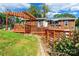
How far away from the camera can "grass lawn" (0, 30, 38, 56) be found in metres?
5.29

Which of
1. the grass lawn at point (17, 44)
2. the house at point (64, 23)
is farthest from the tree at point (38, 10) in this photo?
the grass lawn at point (17, 44)

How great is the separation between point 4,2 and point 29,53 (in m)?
0.68

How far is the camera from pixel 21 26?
5.34 m

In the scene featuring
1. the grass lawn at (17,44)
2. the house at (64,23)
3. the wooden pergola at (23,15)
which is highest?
the wooden pergola at (23,15)

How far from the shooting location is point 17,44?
5320 millimetres

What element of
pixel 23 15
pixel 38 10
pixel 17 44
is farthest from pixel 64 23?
pixel 17 44

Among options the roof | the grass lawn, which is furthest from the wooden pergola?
the grass lawn

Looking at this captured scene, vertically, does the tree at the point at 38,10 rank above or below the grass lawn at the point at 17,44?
above

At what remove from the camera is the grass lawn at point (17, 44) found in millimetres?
5289

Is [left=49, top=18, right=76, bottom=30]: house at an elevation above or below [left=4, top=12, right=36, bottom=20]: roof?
below

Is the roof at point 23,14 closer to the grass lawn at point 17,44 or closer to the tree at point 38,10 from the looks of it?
the tree at point 38,10

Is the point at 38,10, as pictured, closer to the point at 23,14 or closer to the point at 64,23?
the point at 23,14

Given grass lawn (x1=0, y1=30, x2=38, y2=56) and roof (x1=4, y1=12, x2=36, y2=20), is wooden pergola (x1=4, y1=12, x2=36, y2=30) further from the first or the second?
grass lawn (x1=0, y1=30, x2=38, y2=56)

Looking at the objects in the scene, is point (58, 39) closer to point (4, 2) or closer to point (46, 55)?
point (46, 55)
